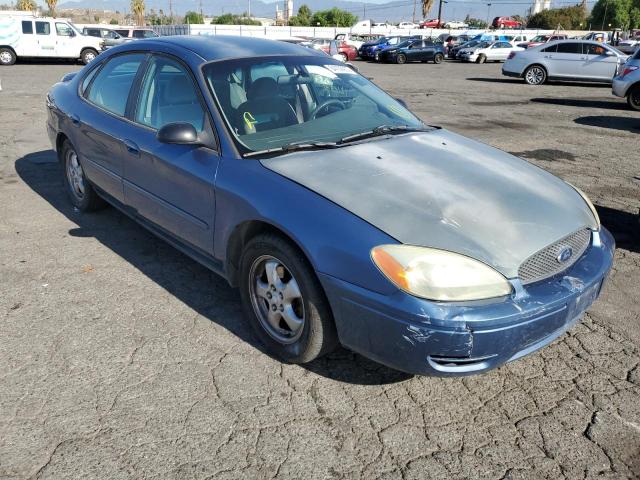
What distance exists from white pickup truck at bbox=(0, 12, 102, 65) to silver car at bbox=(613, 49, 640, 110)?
733 inches

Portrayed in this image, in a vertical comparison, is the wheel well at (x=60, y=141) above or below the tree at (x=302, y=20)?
below

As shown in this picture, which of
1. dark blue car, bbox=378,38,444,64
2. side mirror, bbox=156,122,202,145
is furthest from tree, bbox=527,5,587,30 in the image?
side mirror, bbox=156,122,202,145

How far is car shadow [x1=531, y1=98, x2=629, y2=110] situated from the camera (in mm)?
14262

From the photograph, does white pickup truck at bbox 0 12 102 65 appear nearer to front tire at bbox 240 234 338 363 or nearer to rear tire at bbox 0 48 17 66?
rear tire at bbox 0 48 17 66

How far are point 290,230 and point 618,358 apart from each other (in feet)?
6.65

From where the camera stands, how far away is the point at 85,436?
99.7 inches

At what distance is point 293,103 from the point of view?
368 cm

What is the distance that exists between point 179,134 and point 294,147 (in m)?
0.66

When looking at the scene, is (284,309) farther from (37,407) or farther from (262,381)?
(37,407)

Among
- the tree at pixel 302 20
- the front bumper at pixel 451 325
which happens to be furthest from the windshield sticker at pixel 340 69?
the tree at pixel 302 20

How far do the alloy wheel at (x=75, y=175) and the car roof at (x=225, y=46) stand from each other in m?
1.41

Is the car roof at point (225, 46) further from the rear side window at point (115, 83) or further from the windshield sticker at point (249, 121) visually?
the windshield sticker at point (249, 121)

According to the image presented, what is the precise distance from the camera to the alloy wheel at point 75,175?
5165 millimetres

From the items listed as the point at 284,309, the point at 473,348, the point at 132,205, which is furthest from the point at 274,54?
the point at 473,348
